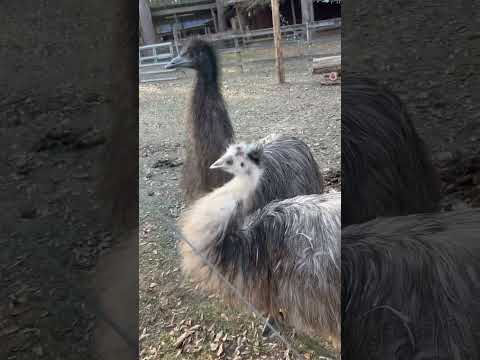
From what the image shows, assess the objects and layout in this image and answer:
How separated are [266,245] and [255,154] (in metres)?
0.21

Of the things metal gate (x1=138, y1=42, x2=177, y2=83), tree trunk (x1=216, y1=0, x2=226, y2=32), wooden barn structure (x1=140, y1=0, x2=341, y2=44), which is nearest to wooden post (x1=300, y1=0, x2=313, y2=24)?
wooden barn structure (x1=140, y1=0, x2=341, y2=44)

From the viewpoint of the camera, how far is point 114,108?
875mm

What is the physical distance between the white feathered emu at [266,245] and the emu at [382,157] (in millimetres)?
254

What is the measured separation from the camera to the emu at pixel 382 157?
1.93 ft

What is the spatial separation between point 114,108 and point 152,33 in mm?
170

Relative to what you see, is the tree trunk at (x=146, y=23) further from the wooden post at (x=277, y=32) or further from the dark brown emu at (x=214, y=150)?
the wooden post at (x=277, y=32)

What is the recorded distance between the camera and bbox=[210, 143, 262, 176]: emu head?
0.93 m

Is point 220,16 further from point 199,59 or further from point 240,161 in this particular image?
point 240,161

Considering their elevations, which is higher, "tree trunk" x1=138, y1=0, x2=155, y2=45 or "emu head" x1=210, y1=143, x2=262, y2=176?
"tree trunk" x1=138, y1=0, x2=155, y2=45

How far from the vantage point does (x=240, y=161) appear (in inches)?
36.8

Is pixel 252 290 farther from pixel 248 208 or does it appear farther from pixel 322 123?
pixel 322 123

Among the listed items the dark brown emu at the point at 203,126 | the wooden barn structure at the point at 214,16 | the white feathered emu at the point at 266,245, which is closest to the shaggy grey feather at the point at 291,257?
the white feathered emu at the point at 266,245

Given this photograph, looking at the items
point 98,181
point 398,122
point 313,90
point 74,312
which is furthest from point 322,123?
point 74,312

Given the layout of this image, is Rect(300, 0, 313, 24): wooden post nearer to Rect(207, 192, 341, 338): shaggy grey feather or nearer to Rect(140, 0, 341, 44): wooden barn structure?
Rect(140, 0, 341, 44): wooden barn structure
